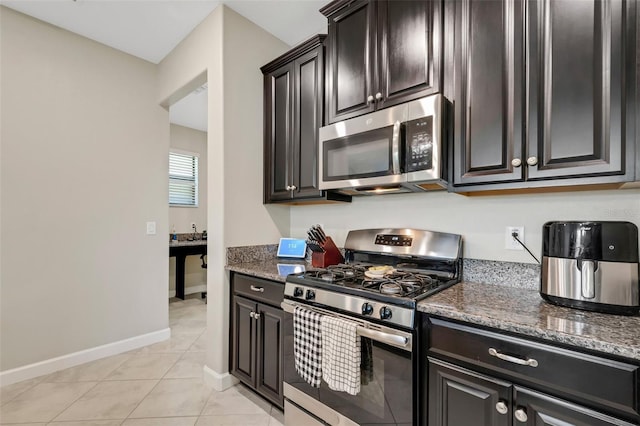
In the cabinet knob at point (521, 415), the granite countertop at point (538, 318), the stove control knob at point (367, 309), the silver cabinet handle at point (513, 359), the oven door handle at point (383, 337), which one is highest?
the granite countertop at point (538, 318)

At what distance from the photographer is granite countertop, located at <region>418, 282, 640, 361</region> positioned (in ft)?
2.85

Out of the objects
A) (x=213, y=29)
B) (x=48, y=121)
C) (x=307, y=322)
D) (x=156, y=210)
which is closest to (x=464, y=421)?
(x=307, y=322)

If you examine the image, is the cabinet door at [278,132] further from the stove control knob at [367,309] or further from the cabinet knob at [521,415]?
the cabinet knob at [521,415]

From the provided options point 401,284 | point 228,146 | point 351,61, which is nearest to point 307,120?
point 351,61

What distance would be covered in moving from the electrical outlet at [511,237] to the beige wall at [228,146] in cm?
176

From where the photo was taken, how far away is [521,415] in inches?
39.1

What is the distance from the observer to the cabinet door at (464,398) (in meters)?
1.04

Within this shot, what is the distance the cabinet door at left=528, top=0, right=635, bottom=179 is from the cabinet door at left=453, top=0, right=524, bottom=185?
0.19 ft

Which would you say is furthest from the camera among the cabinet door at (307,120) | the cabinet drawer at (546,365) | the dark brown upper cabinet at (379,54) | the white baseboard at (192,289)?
the white baseboard at (192,289)

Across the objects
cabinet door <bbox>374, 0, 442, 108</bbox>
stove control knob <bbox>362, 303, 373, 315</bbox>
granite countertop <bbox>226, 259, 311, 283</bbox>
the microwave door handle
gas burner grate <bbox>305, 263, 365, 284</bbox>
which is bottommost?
stove control knob <bbox>362, 303, 373, 315</bbox>

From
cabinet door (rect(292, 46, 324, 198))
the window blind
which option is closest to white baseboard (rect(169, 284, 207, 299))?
the window blind

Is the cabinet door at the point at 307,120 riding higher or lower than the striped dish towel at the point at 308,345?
higher

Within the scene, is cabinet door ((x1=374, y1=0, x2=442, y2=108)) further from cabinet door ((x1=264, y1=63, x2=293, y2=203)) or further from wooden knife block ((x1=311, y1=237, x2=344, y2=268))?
wooden knife block ((x1=311, y1=237, x2=344, y2=268))

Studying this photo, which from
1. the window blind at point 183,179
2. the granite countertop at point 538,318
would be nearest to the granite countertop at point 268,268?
the granite countertop at point 538,318
